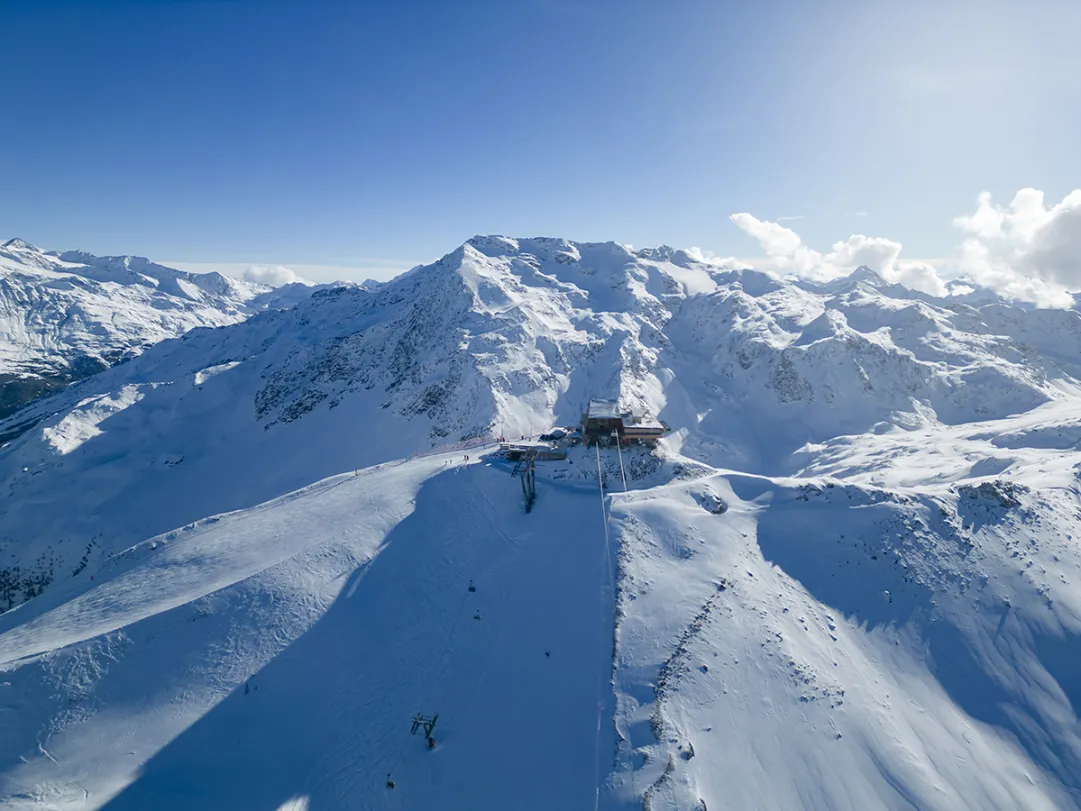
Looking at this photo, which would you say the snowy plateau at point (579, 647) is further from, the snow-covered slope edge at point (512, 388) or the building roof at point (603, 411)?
the snow-covered slope edge at point (512, 388)

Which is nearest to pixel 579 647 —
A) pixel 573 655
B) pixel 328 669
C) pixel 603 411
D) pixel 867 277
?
pixel 573 655

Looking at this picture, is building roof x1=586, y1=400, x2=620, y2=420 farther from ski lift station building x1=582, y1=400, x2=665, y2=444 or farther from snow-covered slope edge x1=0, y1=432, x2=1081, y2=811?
snow-covered slope edge x1=0, y1=432, x2=1081, y2=811

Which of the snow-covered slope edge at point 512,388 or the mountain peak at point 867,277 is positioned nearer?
the snow-covered slope edge at point 512,388

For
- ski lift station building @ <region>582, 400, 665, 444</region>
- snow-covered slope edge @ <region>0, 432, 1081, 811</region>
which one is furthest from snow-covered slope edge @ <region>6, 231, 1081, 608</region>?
snow-covered slope edge @ <region>0, 432, 1081, 811</region>

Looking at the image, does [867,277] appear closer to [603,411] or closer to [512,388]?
[512,388]

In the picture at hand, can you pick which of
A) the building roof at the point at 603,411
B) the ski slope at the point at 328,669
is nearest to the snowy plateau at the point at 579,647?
the ski slope at the point at 328,669

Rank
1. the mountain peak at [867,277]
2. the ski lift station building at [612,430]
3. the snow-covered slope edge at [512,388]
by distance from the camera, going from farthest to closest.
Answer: the mountain peak at [867,277] → the snow-covered slope edge at [512,388] → the ski lift station building at [612,430]
